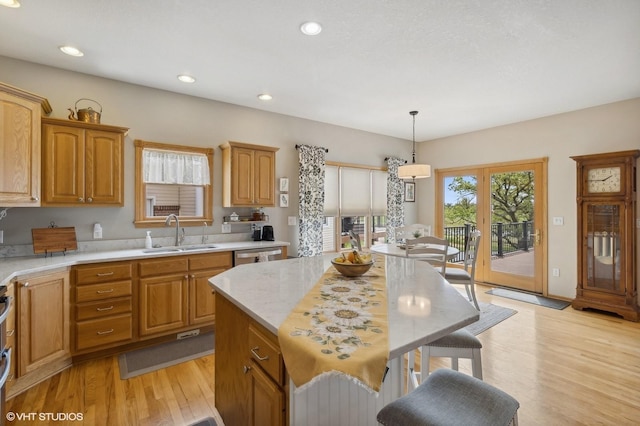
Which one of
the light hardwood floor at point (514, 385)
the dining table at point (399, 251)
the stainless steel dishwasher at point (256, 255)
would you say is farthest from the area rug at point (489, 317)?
the stainless steel dishwasher at point (256, 255)

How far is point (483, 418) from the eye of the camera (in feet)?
3.48

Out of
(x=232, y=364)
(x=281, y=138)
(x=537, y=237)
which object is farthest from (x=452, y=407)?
(x=537, y=237)

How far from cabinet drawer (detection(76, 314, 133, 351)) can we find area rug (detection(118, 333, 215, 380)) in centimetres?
21

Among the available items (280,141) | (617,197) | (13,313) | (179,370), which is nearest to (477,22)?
(280,141)

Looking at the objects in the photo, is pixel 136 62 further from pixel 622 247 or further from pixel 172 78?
pixel 622 247

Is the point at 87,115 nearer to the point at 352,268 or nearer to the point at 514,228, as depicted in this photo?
the point at 352,268

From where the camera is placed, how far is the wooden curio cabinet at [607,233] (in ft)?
12.0

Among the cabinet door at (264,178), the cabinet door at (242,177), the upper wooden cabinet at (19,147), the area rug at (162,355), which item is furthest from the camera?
the cabinet door at (264,178)

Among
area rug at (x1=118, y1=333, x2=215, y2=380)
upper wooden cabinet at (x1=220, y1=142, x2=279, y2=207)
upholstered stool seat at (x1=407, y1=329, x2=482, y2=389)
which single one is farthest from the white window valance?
upholstered stool seat at (x1=407, y1=329, x2=482, y2=389)

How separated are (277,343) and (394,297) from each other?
0.63m

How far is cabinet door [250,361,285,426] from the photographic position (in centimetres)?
112

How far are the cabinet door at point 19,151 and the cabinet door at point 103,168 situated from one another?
14.5 inches

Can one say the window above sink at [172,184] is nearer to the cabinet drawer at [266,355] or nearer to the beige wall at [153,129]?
the beige wall at [153,129]

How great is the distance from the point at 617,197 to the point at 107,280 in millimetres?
5715
